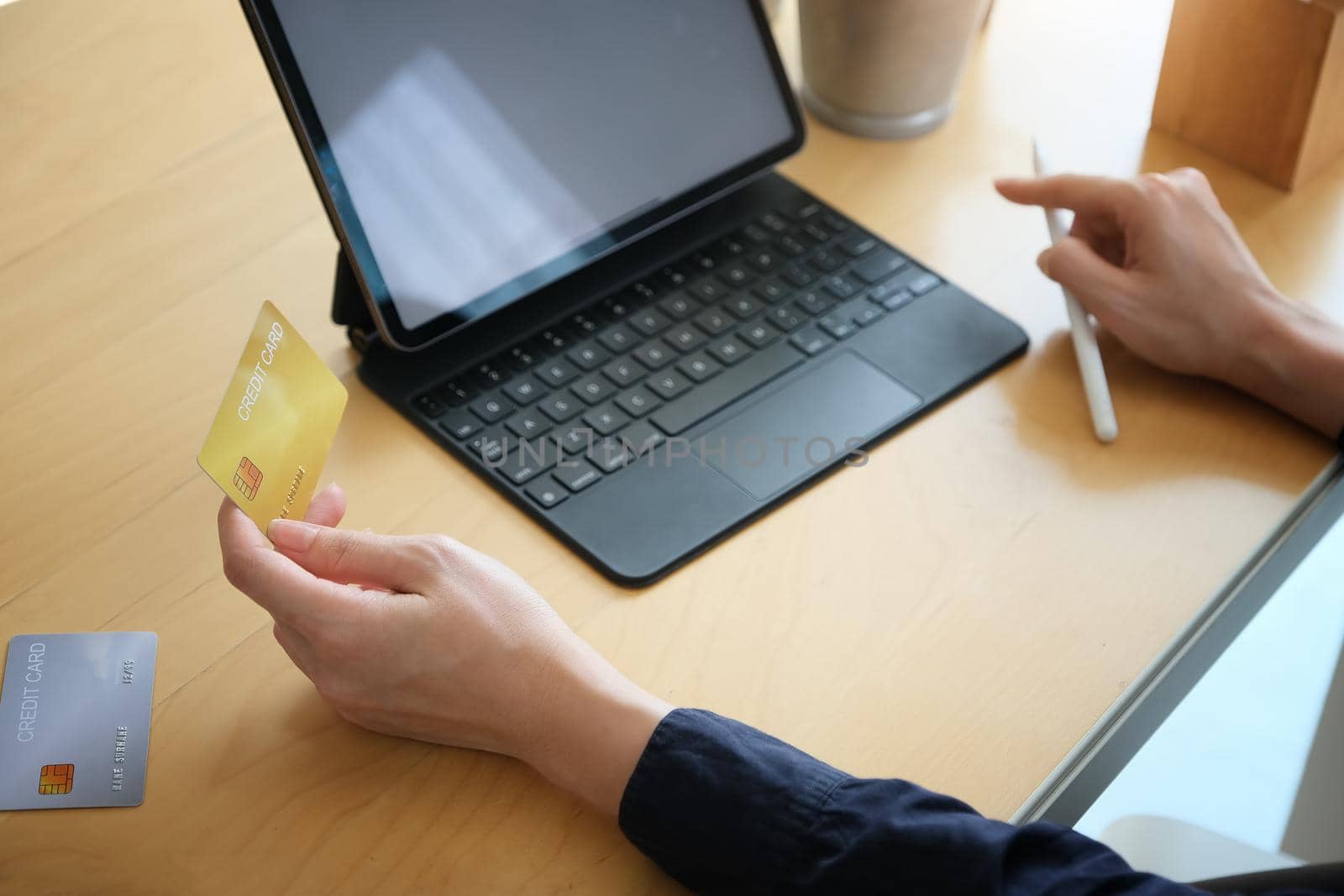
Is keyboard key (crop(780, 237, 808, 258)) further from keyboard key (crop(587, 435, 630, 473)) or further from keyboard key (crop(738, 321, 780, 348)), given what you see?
keyboard key (crop(587, 435, 630, 473))

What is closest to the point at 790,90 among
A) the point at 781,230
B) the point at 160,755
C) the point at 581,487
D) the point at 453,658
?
the point at 781,230

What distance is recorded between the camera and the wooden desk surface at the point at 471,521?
66 centimetres

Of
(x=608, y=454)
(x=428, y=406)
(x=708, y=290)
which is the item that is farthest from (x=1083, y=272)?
(x=428, y=406)

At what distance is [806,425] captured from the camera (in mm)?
868

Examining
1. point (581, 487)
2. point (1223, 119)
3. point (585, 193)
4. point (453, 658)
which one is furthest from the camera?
point (1223, 119)

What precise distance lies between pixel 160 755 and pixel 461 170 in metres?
0.42

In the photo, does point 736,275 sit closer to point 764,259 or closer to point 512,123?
point 764,259

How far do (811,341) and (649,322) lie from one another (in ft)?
0.39

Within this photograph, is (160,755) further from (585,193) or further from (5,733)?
(585,193)

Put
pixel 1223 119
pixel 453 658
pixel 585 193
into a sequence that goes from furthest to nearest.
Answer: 1. pixel 1223 119
2. pixel 585 193
3. pixel 453 658

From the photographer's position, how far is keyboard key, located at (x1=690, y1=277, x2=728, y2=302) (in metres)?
0.94

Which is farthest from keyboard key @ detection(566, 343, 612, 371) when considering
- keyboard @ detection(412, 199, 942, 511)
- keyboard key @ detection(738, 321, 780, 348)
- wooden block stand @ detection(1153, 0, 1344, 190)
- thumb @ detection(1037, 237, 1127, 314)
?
wooden block stand @ detection(1153, 0, 1344, 190)

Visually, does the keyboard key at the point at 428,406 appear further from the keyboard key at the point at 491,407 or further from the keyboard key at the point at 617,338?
the keyboard key at the point at 617,338

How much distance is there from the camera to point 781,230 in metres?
1.00
